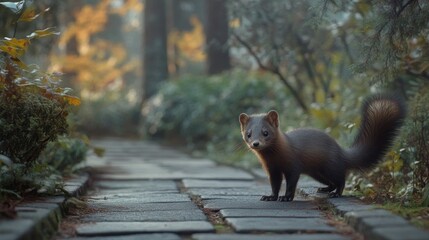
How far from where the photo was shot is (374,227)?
356 centimetres

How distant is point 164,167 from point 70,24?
1454 centimetres

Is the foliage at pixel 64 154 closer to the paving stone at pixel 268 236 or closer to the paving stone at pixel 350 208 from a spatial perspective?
the paving stone at pixel 268 236

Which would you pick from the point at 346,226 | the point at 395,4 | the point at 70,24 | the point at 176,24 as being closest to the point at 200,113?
the point at 395,4

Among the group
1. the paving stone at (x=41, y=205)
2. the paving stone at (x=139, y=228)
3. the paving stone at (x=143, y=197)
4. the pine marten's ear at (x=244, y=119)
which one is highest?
the pine marten's ear at (x=244, y=119)

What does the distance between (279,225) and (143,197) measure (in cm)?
181

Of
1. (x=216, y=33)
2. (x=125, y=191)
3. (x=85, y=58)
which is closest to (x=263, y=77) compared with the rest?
(x=216, y=33)

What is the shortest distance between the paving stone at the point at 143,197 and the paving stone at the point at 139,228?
1.16 metres

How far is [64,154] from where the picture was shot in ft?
22.1

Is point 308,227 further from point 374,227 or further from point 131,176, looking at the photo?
point 131,176

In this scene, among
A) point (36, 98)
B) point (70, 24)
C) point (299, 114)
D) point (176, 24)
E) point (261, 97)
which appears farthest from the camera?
point (176, 24)

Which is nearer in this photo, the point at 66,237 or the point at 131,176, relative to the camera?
the point at 66,237

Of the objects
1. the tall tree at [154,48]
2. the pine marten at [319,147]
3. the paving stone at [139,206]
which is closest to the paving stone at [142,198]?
the paving stone at [139,206]

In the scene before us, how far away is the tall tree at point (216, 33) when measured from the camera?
14.5 metres

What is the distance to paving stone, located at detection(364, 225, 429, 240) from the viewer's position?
3229mm
